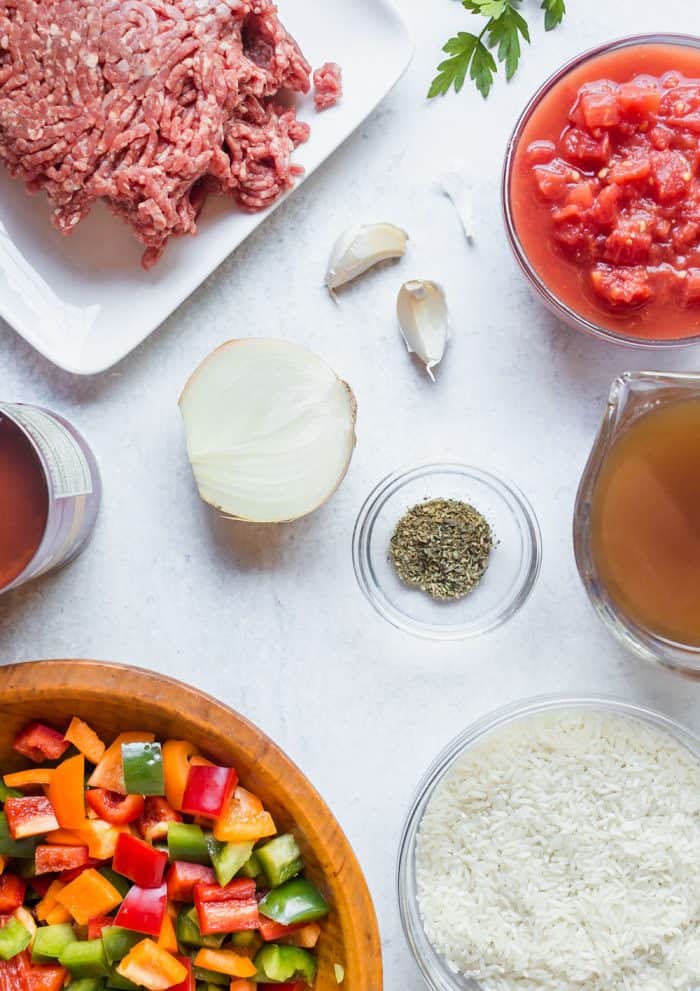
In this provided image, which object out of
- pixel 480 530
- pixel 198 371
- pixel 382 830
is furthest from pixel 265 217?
pixel 382 830

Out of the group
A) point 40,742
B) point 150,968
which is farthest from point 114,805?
point 150,968

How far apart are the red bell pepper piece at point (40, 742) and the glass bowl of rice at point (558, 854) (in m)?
0.64

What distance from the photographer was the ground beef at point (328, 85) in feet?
6.68

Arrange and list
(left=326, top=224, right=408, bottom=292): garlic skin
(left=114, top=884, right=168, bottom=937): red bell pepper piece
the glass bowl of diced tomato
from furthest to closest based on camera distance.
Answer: (left=326, top=224, right=408, bottom=292): garlic skin → (left=114, top=884, right=168, bottom=937): red bell pepper piece → the glass bowl of diced tomato

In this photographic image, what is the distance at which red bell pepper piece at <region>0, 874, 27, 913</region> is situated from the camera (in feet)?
6.71

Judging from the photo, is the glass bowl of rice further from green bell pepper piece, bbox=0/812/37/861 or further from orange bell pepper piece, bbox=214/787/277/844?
green bell pepper piece, bbox=0/812/37/861

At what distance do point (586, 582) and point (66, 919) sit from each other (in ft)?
3.62

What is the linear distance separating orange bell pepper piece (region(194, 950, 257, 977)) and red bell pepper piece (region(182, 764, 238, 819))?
24 centimetres

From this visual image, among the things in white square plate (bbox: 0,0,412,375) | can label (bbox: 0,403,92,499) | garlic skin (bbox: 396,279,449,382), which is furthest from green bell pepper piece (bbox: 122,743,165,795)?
garlic skin (bbox: 396,279,449,382)

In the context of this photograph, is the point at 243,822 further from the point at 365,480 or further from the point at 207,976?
the point at 365,480

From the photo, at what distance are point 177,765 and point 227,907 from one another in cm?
26

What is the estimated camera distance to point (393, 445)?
2.15 m

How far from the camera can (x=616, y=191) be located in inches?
73.0

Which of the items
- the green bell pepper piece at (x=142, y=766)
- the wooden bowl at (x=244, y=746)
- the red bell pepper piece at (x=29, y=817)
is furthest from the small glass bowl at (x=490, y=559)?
the red bell pepper piece at (x=29, y=817)
